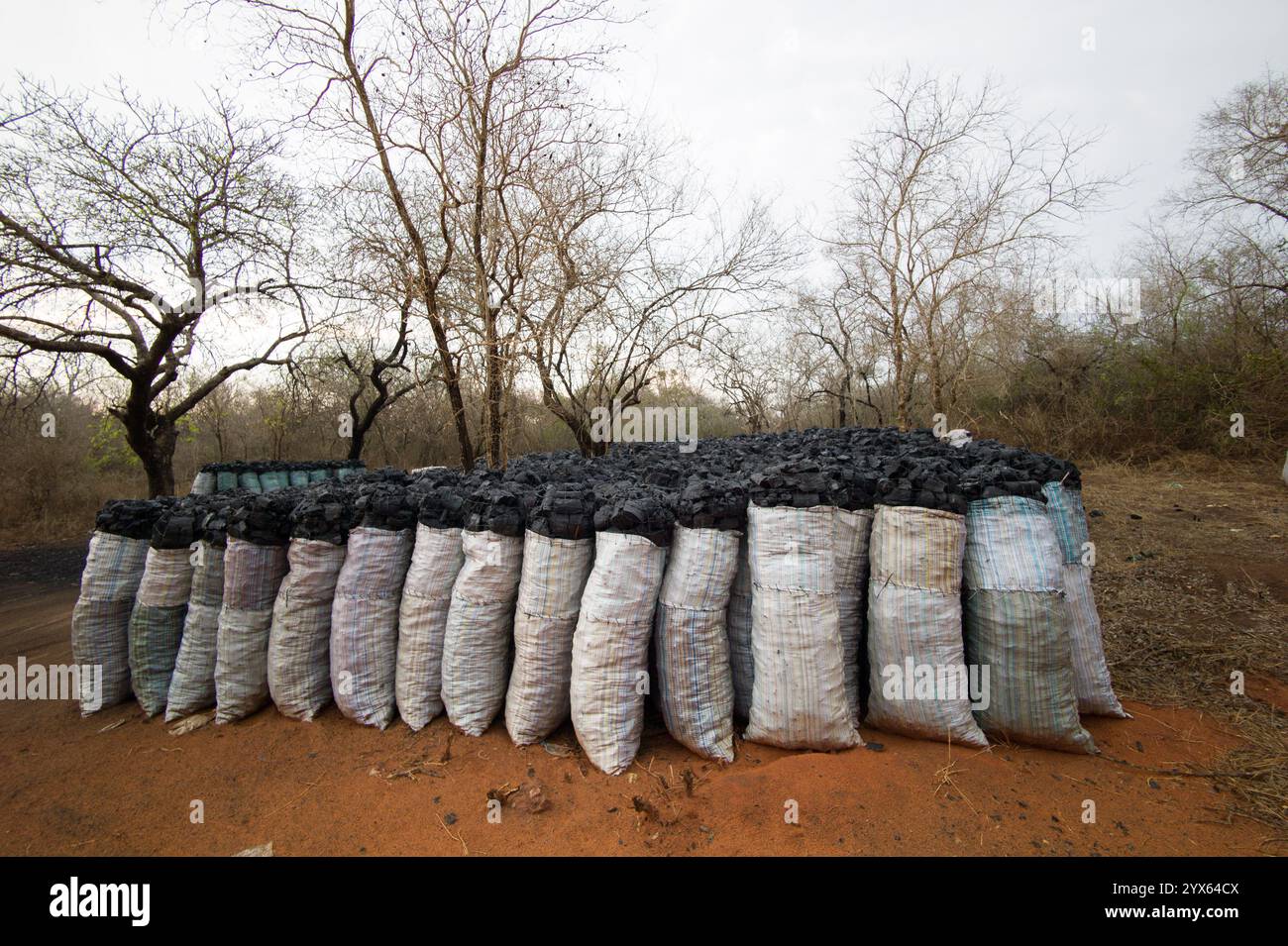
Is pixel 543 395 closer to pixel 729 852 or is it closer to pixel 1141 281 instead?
pixel 729 852

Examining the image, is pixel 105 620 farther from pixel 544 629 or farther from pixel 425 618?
pixel 544 629

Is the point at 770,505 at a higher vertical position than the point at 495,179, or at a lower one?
lower

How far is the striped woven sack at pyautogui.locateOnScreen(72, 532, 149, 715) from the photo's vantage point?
297 cm

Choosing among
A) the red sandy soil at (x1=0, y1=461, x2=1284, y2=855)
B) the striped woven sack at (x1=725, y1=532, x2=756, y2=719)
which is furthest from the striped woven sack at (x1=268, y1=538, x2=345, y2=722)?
the striped woven sack at (x1=725, y1=532, x2=756, y2=719)

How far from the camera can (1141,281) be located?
1296 centimetres

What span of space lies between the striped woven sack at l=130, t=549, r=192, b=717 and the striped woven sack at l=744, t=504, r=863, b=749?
306cm

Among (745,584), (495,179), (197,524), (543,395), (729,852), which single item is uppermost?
(495,179)

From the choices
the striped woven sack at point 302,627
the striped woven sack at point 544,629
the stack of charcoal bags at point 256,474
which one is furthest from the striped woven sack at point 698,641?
the stack of charcoal bags at point 256,474

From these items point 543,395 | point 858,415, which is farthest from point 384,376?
point 858,415

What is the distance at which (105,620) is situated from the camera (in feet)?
9.82

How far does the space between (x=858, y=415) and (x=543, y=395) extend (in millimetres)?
13985

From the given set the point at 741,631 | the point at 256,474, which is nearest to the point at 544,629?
the point at 741,631

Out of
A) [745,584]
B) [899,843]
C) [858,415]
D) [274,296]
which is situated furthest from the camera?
[858,415]

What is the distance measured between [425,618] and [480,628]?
0.31m
